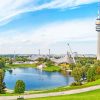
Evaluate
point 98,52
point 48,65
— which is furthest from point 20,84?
point 98,52

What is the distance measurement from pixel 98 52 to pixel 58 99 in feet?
383

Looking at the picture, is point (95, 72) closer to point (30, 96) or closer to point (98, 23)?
point (30, 96)

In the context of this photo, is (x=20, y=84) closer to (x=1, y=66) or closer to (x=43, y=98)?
(x=43, y=98)

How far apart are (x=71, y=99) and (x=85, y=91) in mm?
6585

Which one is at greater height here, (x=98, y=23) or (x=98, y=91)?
(x=98, y=23)

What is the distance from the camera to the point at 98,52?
138 meters

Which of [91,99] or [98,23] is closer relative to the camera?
[91,99]

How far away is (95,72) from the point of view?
54.0m

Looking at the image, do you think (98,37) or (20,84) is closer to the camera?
(20,84)

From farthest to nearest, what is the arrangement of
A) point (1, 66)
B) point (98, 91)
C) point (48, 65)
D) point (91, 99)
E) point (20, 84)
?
1. point (48, 65)
2. point (1, 66)
3. point (20, 84)
4. point (98, 91)
5. point (91, 99)

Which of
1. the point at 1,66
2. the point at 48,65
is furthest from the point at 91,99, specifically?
the point at 48,65

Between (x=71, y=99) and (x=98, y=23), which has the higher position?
(x=98, y=23)

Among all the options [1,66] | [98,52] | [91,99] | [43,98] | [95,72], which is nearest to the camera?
[91,99]

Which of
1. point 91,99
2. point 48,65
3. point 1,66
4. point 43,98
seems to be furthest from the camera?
point 48,65
